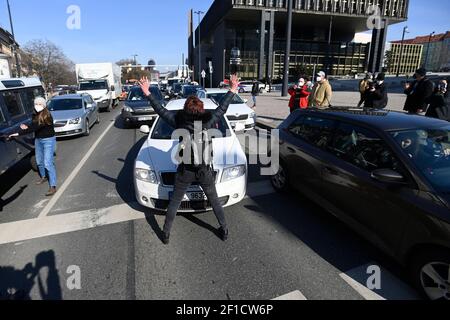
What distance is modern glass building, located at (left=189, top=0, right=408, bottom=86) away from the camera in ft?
157

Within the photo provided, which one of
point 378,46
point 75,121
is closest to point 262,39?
point 378,46

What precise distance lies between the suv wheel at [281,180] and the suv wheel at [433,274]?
8.06 feet

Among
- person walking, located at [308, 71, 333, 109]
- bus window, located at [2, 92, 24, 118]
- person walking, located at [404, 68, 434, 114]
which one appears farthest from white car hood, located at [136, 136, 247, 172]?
person walking, located at [404, 68, 434, 114]

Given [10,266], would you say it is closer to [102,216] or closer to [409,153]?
[102,216]

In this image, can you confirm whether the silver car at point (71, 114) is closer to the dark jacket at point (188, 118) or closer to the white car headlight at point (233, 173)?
the dark jacket at point (188, 118)

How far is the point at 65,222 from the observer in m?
4.23

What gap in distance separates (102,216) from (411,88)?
23.9 ft

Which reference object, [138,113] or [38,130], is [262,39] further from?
[38,130]

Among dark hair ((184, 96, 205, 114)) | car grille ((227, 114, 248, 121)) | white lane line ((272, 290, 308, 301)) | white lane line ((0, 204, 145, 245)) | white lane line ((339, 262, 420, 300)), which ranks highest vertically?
dark hair ((184, 96, 205, 114))

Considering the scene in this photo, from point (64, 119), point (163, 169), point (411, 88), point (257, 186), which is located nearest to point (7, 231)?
point (163, 169)

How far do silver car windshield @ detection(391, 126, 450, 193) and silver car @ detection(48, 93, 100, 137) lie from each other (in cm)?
970

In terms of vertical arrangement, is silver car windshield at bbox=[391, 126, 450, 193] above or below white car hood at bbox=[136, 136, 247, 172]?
above

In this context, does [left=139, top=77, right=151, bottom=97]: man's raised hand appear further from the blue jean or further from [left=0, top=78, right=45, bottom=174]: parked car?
[left=0, top=78, right=45, bottom=174]: parked car

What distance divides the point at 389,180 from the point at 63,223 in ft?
13.4
